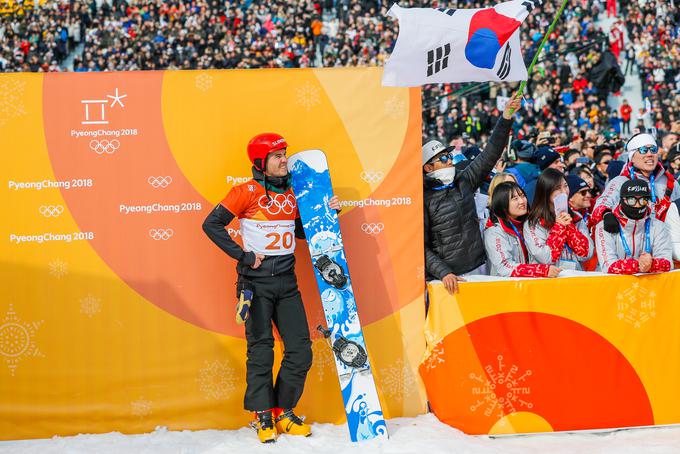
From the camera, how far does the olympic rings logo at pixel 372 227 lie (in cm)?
504

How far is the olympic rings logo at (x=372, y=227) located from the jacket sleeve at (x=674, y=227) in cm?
204

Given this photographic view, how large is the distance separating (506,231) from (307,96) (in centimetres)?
164

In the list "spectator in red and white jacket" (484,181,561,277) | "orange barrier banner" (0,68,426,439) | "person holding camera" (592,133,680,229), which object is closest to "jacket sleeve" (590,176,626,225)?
"person holding camera" (592,133,680,229)

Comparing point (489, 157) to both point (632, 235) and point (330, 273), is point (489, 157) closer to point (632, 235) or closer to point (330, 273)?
point (632, 235)

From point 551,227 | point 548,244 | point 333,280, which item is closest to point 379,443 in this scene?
point 333,280

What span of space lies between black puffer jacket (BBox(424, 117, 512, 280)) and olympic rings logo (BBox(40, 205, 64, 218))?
96.5 inches

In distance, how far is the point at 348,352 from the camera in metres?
4.68

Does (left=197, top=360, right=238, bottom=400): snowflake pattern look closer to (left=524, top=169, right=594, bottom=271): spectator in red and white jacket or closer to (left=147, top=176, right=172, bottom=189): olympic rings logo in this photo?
(left=147, top=176, right=172, bottom=189): olympic rings logo

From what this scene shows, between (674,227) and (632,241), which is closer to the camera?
(632,241)

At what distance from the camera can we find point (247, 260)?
452 cm

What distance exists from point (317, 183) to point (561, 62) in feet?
Answer: 49.9

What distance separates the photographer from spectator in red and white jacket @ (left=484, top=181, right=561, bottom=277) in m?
4.98

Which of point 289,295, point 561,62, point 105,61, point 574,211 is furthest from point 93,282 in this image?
point 105,61

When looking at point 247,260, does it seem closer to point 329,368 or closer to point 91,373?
point 329,368
